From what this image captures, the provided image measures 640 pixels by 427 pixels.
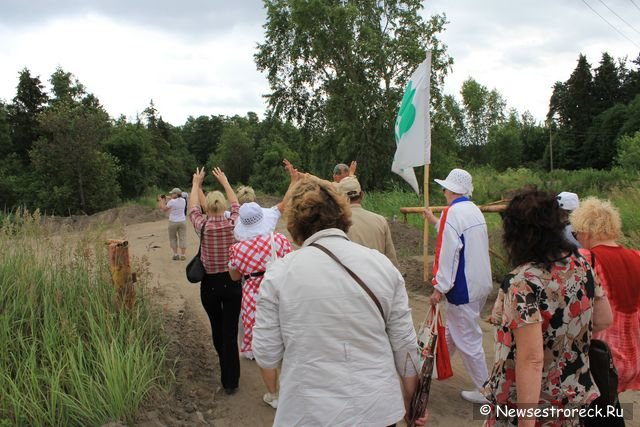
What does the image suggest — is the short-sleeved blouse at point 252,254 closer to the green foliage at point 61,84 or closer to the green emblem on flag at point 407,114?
the green emblem on flag at point 407,114

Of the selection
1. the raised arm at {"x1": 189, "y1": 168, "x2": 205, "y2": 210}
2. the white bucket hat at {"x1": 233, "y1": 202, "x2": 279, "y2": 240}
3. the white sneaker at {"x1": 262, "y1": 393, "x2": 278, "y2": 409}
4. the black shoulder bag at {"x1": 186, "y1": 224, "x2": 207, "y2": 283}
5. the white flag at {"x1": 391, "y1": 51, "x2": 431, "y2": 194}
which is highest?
the white flag at {"x1": 391, "y1": 51, "x2": 431, "y2": 194}

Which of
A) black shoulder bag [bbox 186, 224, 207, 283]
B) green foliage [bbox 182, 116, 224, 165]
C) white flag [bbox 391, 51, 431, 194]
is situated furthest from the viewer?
green foliage [bbox 182, 116, 224, 165]

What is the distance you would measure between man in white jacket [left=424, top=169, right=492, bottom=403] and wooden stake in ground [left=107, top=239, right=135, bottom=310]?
275 centimetres

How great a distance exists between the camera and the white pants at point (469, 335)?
426 centimetres

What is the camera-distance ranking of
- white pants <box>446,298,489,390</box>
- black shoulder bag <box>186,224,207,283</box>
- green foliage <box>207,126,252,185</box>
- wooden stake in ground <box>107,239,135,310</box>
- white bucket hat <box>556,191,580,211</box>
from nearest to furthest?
white pants <box>446,298,489,390</box> → black shoulder bag <box>186,224,207,283</box> → wooden stake in ground <box>107,239,135,310</box> → white bucket hat <box>556,191,580,211</box> → green foliage <box>207,126,252,185</box>

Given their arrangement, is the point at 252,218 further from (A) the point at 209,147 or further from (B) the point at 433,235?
(A) the point at 209,147

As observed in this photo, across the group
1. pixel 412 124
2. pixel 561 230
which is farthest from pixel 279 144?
pixel 561 230

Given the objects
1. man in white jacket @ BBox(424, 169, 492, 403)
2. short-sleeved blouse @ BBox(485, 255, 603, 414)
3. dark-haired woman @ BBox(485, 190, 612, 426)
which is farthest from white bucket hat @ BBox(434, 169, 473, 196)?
short-sleeved blouse @ BBox(485, 255, 603, 414)

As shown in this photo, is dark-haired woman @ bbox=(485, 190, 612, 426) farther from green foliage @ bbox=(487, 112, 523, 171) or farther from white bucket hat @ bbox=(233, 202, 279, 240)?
green foliage @ bbox=(487, 112, 523, 171)

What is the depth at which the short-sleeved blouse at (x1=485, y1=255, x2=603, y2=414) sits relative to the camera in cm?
221

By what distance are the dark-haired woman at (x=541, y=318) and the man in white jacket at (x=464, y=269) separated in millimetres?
1737

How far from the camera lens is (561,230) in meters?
2.32

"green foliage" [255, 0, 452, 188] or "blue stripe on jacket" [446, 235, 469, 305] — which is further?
"green foliage" [255, 0, 452, 188]

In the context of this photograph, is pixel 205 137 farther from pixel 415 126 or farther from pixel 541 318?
pixel 541 318
